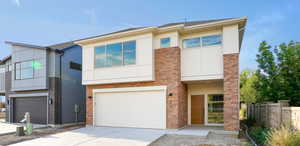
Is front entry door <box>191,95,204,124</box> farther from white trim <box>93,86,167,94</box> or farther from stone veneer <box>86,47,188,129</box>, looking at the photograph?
white trim <box>93,86,167,94</box>

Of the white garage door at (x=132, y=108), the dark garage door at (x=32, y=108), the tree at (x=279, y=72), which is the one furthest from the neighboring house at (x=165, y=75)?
the dark garage door at (x=32, y=108)

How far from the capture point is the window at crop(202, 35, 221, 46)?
964 cm

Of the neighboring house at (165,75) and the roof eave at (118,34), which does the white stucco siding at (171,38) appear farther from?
the roof eave at (118,34)

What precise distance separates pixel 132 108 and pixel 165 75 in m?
3.02

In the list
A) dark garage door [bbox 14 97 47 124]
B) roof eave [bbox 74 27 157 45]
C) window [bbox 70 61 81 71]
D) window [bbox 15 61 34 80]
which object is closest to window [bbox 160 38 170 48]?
roof eave [bbox 74 27 157 45]

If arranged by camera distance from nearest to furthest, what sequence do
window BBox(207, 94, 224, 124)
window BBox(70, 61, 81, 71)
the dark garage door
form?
window BBox(207, 94, 224, 124) → the dark garage door → window BBox(70, 61, 81, 71)

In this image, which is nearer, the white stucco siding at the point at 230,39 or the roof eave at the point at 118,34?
the white stucco siding at the point at 230,39

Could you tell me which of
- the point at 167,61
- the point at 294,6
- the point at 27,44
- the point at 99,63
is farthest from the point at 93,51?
the point at 294,6

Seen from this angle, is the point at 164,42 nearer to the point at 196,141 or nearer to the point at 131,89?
the point at 131,89

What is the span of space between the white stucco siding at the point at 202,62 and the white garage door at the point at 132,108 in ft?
6.06

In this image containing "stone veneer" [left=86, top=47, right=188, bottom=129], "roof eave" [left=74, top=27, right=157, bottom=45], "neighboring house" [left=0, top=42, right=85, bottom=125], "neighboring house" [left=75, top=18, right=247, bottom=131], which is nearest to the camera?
"neighboring house" [left=75, top=18, right=247, bottom=131]

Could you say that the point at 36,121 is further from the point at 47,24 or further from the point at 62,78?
the point at 47,24

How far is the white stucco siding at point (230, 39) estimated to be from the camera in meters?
9.10

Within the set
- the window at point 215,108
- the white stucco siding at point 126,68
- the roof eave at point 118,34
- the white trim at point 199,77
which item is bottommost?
the window at point 215,108
